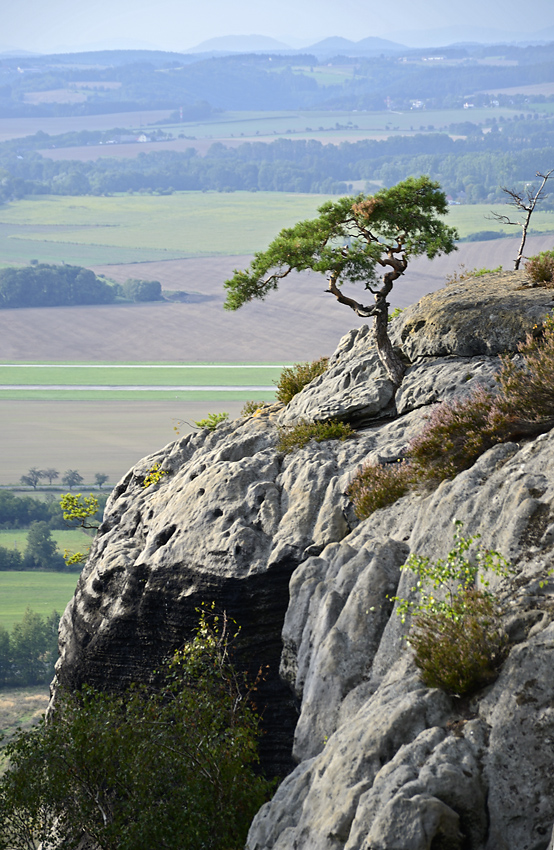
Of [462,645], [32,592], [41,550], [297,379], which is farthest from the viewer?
[32,592]

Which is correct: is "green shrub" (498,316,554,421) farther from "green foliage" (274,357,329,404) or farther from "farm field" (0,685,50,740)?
"farm field" (0,685,50,740)

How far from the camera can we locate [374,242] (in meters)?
16.7

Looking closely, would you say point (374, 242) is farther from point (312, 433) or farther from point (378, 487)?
point (378, 487)

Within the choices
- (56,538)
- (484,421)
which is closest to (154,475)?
(484,421)

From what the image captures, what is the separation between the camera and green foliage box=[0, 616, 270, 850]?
33.2ft

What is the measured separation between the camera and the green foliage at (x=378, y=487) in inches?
507

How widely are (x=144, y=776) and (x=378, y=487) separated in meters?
5.97

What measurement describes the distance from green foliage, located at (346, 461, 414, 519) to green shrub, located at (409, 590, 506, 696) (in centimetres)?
405

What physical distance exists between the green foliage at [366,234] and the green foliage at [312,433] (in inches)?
130

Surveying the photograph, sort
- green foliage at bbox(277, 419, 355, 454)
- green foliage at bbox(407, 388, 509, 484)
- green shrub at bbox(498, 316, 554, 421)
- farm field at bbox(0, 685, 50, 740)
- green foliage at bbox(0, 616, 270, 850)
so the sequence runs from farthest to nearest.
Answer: farm field at bbox(0, 685, 50, 740)
green foliage at bbox(277, 419, 355, 454)
green foliage at bbox(407, 388, 509, 484)
green shrub at bbox(498, 316, 554, 421)
green foliage at bbox(0, 616, 270, 850)

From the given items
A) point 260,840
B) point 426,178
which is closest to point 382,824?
point 260,840

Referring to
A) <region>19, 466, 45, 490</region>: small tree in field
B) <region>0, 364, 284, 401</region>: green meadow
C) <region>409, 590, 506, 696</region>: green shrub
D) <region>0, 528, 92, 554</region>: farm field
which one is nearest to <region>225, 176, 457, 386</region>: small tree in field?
<region>409, 590, 506, 696</region>: green shrub

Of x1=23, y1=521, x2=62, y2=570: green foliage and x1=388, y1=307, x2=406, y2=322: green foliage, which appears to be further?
x1=23, y1=521, x2=62, y2=570: green foliage

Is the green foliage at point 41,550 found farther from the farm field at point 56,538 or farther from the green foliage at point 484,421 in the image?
the green foliage at point 484,421
